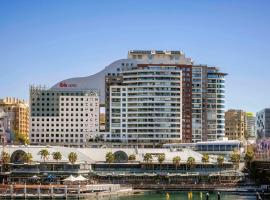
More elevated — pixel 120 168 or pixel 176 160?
pixel 176 160

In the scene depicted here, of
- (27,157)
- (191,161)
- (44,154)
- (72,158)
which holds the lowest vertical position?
(191,161)

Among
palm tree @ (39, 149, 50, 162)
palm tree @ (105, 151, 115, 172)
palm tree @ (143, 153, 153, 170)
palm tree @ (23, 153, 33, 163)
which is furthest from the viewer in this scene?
palm tree @ (143, 153, 153, 170)

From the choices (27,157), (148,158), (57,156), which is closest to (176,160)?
(148,158)

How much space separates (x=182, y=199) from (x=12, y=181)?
166ft

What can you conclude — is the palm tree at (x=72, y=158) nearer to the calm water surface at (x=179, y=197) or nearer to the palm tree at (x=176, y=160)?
the palm tree at (x=176, y=160)

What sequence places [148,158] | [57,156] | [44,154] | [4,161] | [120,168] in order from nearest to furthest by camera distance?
[4,161]
[57,156]
[44,154]
[148,158]
[120,168]

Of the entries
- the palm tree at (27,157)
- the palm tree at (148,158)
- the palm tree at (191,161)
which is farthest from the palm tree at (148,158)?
the palm tree at (27,157)

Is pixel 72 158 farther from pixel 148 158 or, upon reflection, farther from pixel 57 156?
pixel 148 158

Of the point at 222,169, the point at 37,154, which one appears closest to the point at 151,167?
the point at 222,169

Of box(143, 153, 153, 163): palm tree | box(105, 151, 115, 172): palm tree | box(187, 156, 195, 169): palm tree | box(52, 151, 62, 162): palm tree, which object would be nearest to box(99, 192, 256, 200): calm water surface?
box(187, 156, 195, 169): palm tree

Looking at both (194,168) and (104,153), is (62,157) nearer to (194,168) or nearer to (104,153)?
(104,153)

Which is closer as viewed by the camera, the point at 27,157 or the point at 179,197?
the point at 179,197

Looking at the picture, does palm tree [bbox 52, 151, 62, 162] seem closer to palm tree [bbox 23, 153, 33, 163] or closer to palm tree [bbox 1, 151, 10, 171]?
palm tree [bbox 23, 153, 33, 163]

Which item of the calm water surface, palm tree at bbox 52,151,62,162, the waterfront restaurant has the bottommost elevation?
the calm water surface
